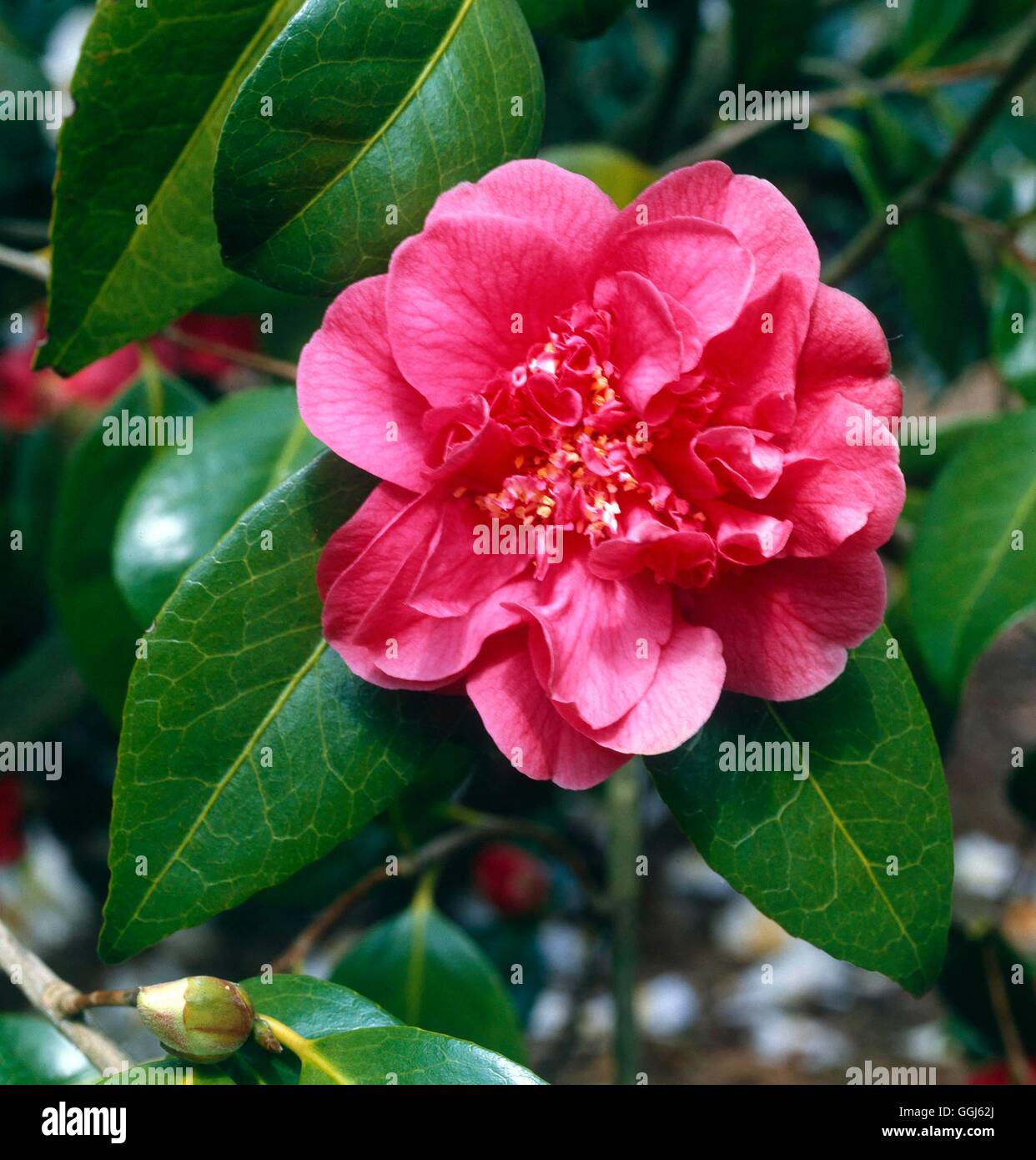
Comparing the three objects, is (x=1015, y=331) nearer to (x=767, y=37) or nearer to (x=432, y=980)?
(x=767, y=37)

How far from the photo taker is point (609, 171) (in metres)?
1.10

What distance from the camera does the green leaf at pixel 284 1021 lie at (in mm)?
621

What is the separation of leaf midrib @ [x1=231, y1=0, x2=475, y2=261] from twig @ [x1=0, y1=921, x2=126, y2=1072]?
0.42 metres

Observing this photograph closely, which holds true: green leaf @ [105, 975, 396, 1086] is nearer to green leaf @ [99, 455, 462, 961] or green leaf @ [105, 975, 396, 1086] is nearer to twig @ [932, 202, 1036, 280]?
green leaf @ [99, 455, 462, 961]

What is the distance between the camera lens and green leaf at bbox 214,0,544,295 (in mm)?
589

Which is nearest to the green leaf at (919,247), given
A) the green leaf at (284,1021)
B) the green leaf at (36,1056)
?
the green leaf at (284,1021)

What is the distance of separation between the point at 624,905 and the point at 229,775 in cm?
69

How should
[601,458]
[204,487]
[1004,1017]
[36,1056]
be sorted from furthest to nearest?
[1004,1017]
[204,487]
[36,1056]
[601,458]

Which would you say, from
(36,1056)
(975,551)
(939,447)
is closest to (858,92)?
(939,447)

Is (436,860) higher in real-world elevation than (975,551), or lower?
lower

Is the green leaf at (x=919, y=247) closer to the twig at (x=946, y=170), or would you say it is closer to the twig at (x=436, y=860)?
the twig at (x=946, y=170)

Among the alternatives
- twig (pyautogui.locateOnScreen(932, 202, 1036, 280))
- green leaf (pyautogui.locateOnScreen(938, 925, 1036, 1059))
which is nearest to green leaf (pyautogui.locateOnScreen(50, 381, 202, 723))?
twig (pyautogui.locateOnScreen(932, 202, 1036, 280))

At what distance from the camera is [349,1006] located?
68 centimetres
